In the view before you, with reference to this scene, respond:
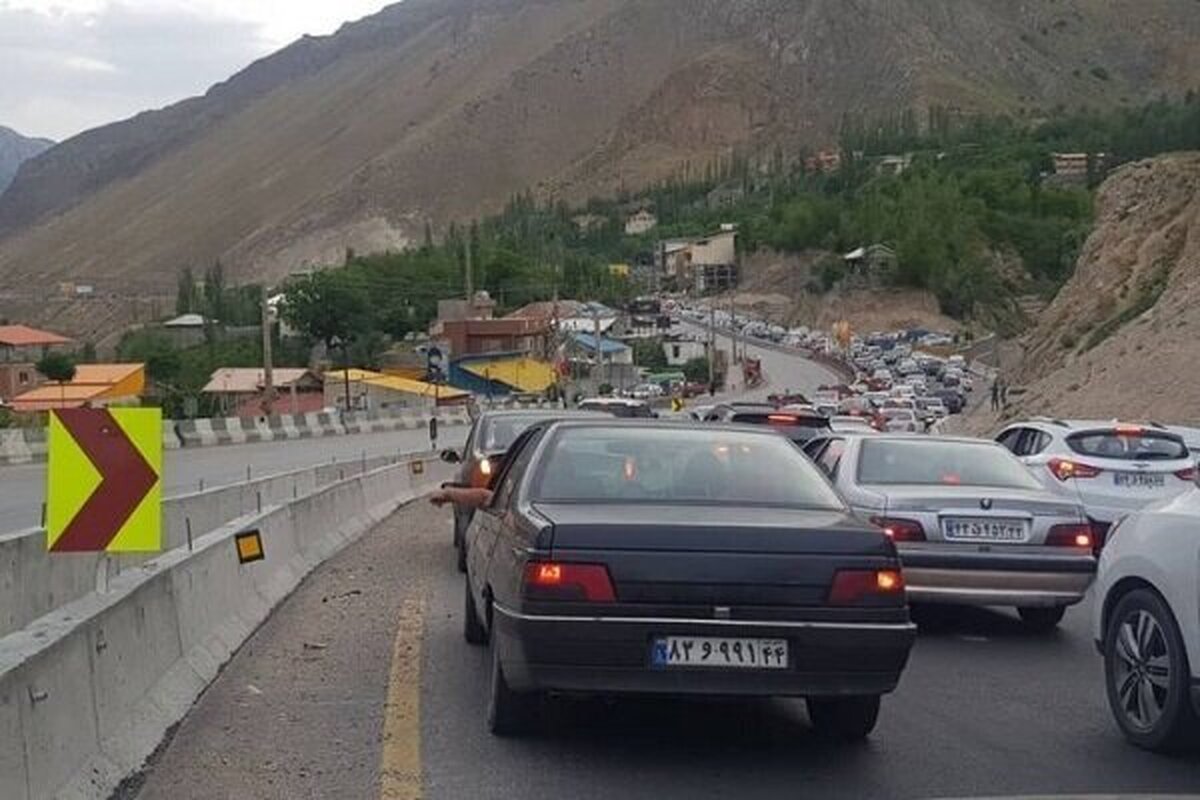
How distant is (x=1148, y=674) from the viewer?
26.0 feet

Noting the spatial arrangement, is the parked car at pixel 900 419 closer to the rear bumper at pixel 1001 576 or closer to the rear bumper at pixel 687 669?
the rear bumper at pixel 1001 576

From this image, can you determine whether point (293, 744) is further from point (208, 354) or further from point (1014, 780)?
point (208, 354)

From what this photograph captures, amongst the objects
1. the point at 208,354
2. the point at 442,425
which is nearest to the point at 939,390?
the point at 442,425

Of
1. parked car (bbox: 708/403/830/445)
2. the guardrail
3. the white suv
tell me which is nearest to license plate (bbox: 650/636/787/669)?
the white suv

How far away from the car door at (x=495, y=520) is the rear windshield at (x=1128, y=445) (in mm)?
8980

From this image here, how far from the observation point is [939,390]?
93.1 meters

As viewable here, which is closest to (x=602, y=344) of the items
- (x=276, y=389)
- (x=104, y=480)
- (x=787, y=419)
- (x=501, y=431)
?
(x=276, y=389)

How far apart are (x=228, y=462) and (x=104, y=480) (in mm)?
31607

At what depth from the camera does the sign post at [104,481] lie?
28.4ft

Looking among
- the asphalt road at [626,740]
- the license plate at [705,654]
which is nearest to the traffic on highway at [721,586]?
the license plate at [705,654]

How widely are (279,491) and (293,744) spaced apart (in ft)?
52.6

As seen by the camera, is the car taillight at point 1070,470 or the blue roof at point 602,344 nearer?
the car taillight at point 1070,470

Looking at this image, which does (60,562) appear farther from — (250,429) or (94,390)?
(94,390)

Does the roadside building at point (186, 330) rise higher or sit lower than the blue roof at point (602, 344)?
higher
